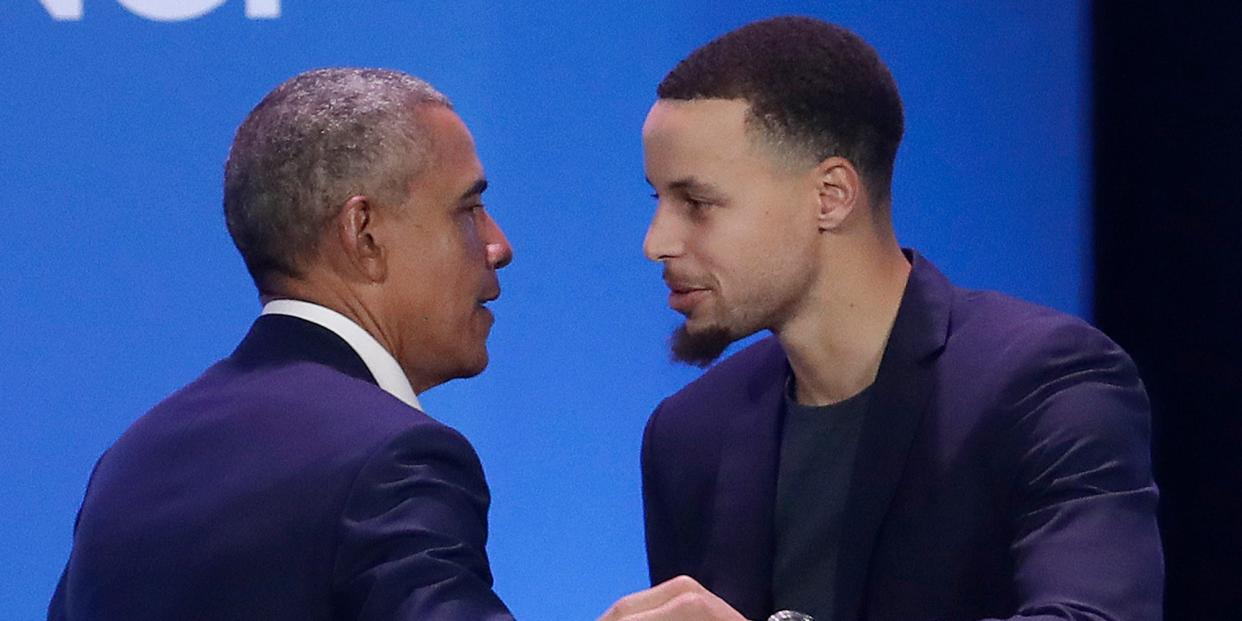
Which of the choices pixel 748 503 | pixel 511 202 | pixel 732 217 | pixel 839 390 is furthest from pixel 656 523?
pixel 511 202

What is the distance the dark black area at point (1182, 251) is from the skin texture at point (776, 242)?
1367mm

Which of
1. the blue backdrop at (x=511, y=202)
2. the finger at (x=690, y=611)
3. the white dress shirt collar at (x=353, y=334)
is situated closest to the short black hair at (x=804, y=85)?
the white dress shirt collar at (x=353, y=334)

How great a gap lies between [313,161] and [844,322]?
0.68 m

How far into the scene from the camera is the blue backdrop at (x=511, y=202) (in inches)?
132

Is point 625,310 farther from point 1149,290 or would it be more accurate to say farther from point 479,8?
point 1149,290

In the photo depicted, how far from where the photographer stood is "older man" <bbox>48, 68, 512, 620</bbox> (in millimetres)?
1676

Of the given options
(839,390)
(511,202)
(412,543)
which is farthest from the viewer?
(511,202)

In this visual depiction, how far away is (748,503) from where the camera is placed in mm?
2229

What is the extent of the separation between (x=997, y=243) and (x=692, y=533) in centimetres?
145

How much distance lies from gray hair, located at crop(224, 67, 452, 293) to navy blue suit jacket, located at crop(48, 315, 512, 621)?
176 mm

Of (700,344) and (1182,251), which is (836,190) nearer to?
(700,344)

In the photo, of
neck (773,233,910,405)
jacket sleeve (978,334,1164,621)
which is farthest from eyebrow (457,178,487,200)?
jacket sleeve (978,334,1164,621)

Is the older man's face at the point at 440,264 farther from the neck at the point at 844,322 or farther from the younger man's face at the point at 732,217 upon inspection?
the neck at the point at 844,322

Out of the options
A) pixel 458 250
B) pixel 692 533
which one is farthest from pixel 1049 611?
pixel 458 250
